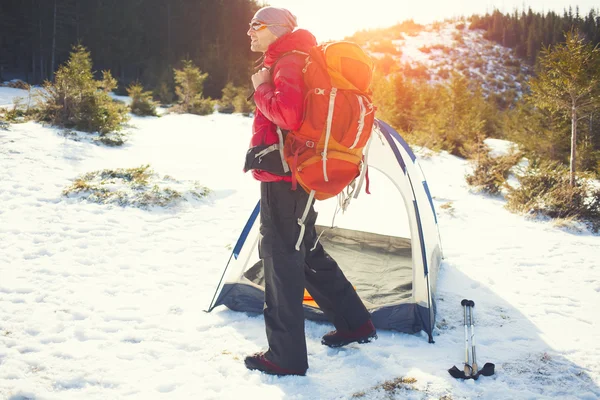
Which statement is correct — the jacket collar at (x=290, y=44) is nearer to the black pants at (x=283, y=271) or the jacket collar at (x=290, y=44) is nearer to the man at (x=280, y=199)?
the man at (x=280, y=199)

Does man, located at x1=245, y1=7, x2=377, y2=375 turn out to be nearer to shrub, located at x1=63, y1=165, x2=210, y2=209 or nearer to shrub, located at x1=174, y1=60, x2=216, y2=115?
shrub, located at x1=63, y1=165, x2=210, y2=209

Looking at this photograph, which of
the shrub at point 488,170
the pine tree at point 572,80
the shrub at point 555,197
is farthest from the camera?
the shrub at point 488,170

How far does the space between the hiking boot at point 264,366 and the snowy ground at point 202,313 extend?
0.05 meters

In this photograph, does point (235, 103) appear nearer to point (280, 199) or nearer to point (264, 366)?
point (280, 199)

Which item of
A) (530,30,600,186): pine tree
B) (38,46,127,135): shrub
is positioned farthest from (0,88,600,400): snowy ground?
(38,46,127,135): shrub

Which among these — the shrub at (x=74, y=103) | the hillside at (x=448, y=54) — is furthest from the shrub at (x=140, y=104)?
the hillside at (x=448, y=54)

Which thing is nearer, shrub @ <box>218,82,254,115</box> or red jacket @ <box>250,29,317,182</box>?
red jacket @ <box>250,29,317,182</box>

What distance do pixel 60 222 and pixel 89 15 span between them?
30987mm

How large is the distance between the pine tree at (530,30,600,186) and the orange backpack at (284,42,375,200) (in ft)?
17.3

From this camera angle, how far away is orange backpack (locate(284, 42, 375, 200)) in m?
1.92

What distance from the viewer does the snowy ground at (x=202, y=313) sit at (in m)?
2.15

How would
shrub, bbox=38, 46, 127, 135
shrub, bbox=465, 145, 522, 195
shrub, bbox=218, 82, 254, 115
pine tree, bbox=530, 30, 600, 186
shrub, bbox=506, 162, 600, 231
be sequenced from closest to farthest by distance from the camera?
shrub, bbox=506, 162, 600, 231 < pine tree, bbox=530, 30, 600, 186 < shrub, bbox=465, 145, 522, 195 < shrub, bbox=38, 46, 127, 135 < shrub, bbox=218, 82, 254, 115

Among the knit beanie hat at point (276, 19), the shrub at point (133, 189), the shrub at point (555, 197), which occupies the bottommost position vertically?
the shrub at point (133, 189)

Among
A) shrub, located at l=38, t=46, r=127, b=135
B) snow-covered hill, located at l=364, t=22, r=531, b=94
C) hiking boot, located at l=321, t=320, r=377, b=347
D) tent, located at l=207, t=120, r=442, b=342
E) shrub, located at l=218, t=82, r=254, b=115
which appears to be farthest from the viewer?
snow-covered hill, located at l=364, t=22, r=531, b=94
